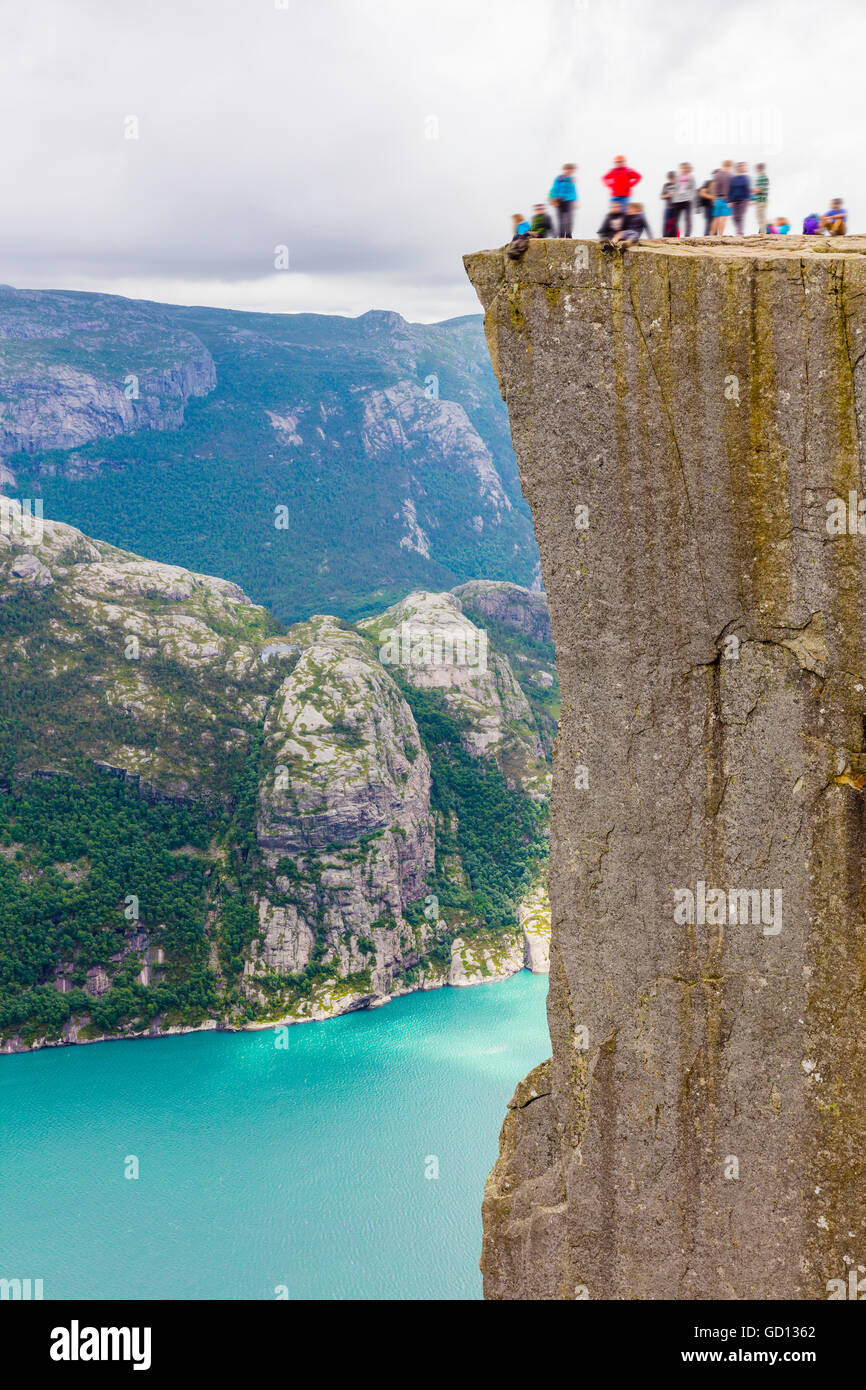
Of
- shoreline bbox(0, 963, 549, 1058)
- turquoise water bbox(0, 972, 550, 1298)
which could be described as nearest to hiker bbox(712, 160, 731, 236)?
turquoise water bbox(0, 972, 550, 1298)

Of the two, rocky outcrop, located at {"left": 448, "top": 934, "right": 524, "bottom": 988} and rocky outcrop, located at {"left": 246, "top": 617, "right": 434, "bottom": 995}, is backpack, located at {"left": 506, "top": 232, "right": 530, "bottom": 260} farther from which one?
rocky outcrop, located at {"left": 448, "top": 934, "right": 524, "bottom": 988}

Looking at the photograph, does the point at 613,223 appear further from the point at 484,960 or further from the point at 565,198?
the point at 484,960

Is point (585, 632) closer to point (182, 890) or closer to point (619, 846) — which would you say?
point (619, 846)

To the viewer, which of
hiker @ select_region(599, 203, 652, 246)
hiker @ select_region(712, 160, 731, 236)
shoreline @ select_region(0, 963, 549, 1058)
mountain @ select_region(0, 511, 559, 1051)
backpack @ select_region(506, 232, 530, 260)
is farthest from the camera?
mountain @ select_region(0, 511, 559, 1051)

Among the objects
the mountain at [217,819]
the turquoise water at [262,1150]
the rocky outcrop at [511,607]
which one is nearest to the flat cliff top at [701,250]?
the turquoise water at [262,1150]

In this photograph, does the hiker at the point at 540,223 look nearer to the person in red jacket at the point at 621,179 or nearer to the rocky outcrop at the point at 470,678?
the person in red jacket at the point at 621,179

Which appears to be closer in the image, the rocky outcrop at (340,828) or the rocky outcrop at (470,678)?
the rocky outcrop at (340,828)

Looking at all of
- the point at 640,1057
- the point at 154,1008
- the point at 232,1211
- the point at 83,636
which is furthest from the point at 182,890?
the point at 640,1057
